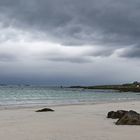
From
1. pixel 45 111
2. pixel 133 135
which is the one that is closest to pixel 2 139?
pixel 133 135

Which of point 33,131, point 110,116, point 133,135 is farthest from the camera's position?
point 110,116

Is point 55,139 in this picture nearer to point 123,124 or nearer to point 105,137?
point 105,137

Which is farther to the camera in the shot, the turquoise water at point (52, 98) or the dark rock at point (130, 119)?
the turquoise water at point (52, 98)

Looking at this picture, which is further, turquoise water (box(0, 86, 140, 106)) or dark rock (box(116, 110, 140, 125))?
turquoise water (box(0, 86, 140, 106))

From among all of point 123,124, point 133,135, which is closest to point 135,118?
point 123,124

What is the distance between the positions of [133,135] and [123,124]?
3355 mm

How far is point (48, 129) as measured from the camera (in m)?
15.4

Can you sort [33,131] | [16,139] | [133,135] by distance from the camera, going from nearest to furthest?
[16,139], [133,135], [33,131]

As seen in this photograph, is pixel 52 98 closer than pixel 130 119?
No

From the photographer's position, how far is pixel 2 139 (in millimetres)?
12383

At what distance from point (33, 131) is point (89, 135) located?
2515mm

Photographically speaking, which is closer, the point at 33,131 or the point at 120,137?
the point at 120,137

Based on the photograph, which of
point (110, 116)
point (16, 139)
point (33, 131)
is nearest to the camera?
point (16, 139)

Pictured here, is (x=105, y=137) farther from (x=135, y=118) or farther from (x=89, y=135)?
(x=135, y=118)
